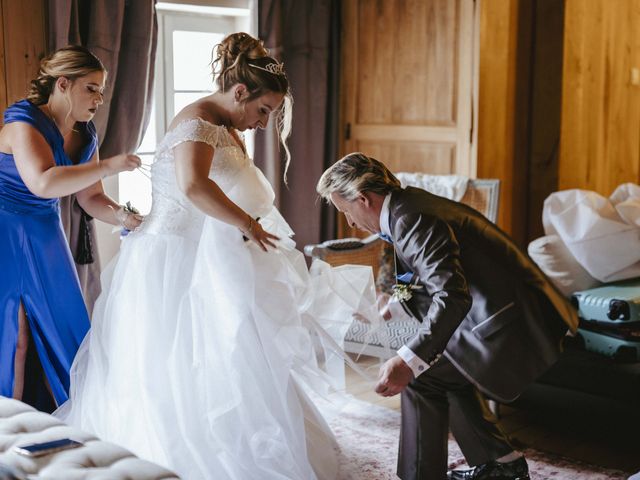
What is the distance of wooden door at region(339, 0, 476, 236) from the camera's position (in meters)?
4.61

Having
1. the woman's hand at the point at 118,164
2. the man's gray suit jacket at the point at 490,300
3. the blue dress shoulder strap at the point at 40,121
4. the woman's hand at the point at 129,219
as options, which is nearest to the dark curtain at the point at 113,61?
the woman's hand at the point at 129,219

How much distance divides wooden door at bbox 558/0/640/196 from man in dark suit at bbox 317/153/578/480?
2579 mm

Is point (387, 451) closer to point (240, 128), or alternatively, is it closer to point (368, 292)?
point (368, 292)

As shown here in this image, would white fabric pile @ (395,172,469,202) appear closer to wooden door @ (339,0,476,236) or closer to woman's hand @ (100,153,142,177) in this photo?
wooden door @ (339,0,476,236)

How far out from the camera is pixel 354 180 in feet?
8.13

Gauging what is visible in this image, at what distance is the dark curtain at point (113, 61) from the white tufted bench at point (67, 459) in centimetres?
170

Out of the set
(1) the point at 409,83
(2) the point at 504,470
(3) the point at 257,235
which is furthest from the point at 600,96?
(3) the point at 257,235

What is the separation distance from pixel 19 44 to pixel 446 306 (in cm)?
237

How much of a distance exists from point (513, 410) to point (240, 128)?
5.80 feet

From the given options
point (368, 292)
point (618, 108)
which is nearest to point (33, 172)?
point (368, 292)

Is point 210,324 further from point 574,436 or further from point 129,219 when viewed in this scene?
point 574,436

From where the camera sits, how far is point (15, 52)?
3627 millimetres

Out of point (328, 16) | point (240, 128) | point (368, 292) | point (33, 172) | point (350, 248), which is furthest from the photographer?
point (328, 16)

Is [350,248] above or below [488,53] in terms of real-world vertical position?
below
